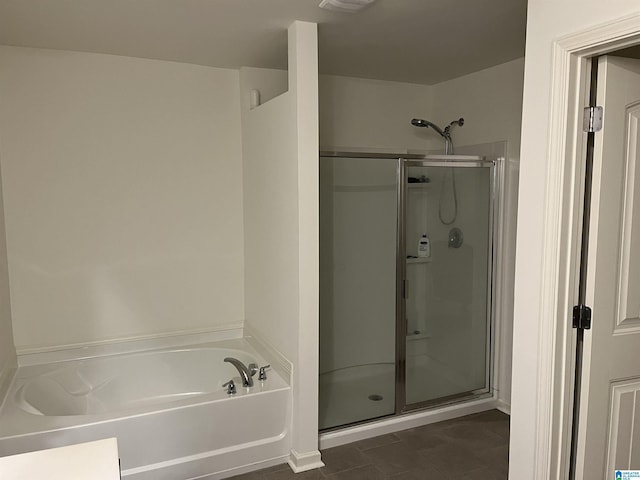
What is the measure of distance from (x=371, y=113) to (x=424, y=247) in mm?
1218

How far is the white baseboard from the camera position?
2.88 m

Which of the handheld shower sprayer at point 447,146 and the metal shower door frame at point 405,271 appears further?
the handheld shower sprayer at point 447,146

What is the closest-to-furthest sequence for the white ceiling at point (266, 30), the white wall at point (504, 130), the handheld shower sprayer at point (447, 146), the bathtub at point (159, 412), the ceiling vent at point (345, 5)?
1. the ceiling vent at point (345, 5)
2. the white ceiling at point (266, 30)
3. the bathtub at point (159, 412)
4. the white wall at point (504, 130)
5. the handheld shower sprayer at point (447, 146)

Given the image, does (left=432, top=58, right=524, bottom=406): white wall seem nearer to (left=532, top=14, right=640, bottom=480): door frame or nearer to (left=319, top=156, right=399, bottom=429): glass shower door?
(left=319, top=156, right=399, bottom=429): glass shower door

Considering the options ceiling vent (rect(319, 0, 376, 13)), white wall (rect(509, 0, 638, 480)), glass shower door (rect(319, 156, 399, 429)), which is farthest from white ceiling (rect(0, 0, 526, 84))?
glass shower door (rect(319, 156, 399, 429))

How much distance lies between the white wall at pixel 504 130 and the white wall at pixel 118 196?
68.9 inches

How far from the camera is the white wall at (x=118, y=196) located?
10.4 ft

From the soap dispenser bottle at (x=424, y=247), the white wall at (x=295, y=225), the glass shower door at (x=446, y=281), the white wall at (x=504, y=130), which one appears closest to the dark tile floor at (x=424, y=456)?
the white wall at (x=295, y=225)

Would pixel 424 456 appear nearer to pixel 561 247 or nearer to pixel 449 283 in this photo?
pixel 449 283

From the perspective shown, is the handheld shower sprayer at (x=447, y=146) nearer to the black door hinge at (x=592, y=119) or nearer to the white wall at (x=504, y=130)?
the white wall at (x=504, y=130)

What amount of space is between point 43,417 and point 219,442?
900 mm

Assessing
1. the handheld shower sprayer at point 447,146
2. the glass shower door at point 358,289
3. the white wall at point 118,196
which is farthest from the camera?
the handheld shower sprayer at point 447,146

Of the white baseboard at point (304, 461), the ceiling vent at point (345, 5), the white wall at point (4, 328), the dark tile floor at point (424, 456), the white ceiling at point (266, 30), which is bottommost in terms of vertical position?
the dark tile floor at point (424, 456)

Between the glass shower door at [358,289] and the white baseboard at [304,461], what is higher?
the glass shower door at [358,289]
